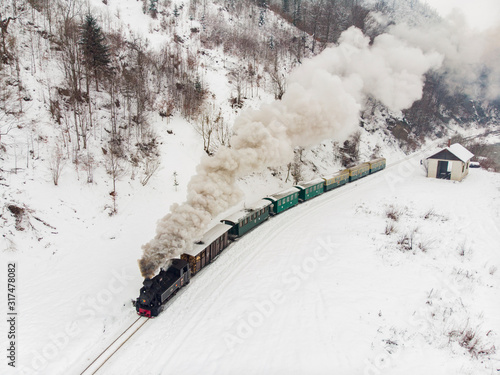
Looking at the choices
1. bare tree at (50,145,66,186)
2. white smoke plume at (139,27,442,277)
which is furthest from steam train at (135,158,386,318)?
bare tree at (50,145,66,186)

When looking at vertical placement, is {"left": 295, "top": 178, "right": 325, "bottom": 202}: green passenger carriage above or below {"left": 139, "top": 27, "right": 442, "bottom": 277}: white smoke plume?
below

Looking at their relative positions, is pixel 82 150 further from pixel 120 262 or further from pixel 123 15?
pixel 123 15

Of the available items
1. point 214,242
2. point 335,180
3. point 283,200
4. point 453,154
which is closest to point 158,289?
point 214,242

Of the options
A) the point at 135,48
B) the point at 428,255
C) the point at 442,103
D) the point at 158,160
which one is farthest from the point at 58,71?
the point at 442,103

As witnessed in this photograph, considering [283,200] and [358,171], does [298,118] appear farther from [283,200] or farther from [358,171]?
[358,171]

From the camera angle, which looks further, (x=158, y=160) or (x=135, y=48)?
(x=135, y=48)

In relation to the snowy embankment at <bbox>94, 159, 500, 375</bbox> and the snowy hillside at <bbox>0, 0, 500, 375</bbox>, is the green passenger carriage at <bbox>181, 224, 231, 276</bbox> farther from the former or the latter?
the snowy hillside at <bbox>0, 0, 500, 375</bbox>

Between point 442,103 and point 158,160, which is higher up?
point 442,103
